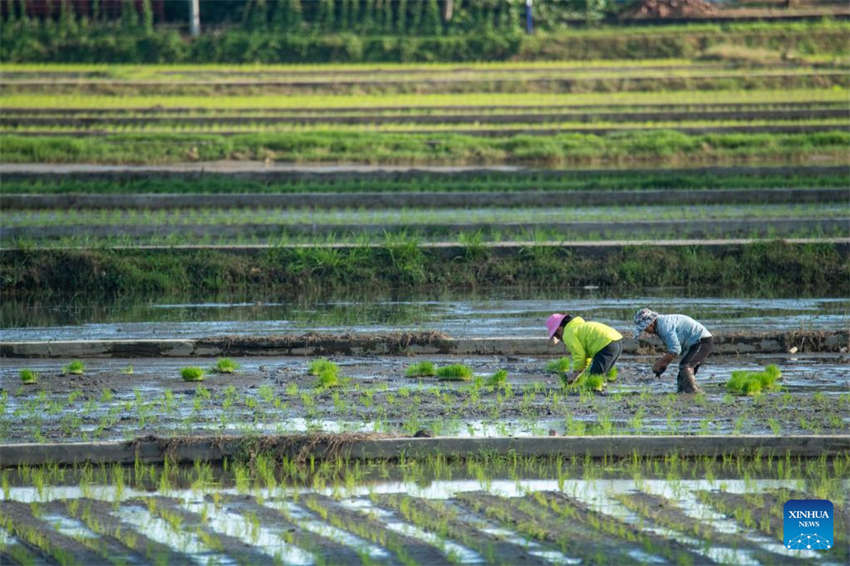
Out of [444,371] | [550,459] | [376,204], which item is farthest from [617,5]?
[550,459]

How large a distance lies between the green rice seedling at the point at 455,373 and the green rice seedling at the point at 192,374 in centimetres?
213

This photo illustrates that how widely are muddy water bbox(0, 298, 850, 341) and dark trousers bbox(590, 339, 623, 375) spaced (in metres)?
2.57

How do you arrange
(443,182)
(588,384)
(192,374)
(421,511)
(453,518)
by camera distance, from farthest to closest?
(443,182)
(192,374)
(588,384)
(421,511)
(453,518)

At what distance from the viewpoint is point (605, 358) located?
1040 cm

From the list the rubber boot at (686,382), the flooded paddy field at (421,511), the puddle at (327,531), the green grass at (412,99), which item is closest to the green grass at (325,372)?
the flooded paddy field at (421,511)

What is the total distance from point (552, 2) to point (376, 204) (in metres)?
20.7

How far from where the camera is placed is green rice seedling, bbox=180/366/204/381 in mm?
11124

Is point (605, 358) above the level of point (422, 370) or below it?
above

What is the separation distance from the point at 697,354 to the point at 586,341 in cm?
97

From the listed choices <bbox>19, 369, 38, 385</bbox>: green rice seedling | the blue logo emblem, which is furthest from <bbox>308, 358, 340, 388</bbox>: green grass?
the blue logo emblem

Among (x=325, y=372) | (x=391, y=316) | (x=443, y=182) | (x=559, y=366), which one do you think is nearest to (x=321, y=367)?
(x=325, y=372)

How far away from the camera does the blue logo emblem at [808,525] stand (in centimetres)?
688

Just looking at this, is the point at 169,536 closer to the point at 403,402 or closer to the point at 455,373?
the point at 403,402

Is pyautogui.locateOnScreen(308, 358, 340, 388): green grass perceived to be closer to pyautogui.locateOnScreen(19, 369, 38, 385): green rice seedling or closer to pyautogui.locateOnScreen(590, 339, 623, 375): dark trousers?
pyautogui.locateOnScreen(590, 339, 623, 375): dark trousers
